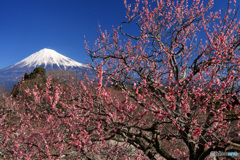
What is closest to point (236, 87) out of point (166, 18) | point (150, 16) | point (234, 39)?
point (234, 39)

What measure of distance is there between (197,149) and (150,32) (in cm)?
466

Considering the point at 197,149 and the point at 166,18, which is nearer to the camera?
the point at 197,149

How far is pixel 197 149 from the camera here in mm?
5059

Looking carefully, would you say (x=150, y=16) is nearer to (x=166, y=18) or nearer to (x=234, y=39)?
(x=166, y=18)

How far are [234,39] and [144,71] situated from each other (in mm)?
3669

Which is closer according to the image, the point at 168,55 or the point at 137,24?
the point at 168,55

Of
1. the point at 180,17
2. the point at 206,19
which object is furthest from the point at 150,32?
the point at 206,19

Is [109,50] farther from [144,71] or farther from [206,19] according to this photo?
[206,19]

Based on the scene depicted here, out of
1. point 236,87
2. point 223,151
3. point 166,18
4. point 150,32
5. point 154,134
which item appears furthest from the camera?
point 166,18

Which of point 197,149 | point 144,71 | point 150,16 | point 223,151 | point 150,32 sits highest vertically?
point 150,16

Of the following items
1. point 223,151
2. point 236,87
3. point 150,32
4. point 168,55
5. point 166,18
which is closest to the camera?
point 223,151

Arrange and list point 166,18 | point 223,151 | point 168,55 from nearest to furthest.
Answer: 1. point 223,151
2. point 168,55
3. point 166,18

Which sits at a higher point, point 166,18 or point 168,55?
point 166,18

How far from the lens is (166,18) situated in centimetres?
668
